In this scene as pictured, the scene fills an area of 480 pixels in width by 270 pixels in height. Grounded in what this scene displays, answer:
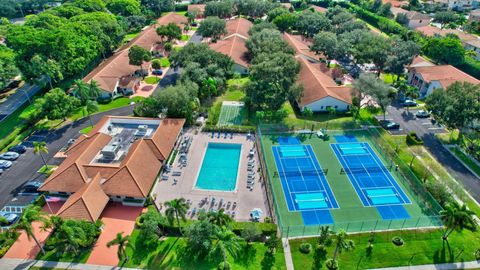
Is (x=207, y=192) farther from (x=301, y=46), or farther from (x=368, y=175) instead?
(x=301, y=46)

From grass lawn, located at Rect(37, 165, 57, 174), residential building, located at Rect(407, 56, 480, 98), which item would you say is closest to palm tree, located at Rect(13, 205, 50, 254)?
grass lawn, located at Rect(37, 165, 57, 174)

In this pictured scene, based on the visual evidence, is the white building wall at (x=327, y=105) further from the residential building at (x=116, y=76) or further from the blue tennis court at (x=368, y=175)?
the residential building at (x=116, y=76)

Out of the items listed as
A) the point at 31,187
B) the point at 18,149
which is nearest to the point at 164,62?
the point at 18,149

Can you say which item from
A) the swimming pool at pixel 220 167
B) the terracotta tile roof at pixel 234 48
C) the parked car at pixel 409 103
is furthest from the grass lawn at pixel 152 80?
the parked car at pixel 409 103

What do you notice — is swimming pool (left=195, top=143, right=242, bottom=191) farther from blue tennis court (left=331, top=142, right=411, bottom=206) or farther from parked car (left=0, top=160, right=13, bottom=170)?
parked car (left=0, top=160, right=13, bottom=170)

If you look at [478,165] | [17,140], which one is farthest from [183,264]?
[478,165]

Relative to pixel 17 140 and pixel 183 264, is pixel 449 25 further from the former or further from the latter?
pixel 17 140

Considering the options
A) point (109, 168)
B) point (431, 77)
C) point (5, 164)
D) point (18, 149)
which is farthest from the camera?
point (431, 77)
